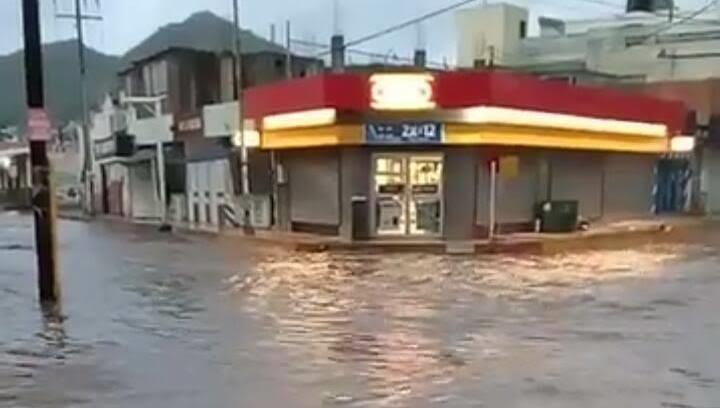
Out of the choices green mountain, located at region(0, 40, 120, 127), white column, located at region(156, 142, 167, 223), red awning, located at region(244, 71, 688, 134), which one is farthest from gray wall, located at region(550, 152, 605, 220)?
green mountain, located at region(0, 40, 120, 127)

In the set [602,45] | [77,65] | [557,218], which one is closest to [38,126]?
[557,218]

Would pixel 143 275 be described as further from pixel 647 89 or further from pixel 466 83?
pixel 647 89

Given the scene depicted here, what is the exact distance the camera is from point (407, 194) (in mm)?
28453

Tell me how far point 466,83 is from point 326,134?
3936 mm

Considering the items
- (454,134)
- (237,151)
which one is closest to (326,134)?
(454,134)

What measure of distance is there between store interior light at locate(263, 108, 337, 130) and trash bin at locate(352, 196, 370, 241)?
222 centimetres

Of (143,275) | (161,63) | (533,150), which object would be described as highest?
(161,63)

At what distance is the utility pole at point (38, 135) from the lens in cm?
1494

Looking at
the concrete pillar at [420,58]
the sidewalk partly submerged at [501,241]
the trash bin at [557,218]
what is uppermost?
the concrete pillar at [420,58]

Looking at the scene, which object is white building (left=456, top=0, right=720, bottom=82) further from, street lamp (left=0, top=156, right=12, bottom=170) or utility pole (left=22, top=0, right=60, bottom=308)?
utility pole (left=22, top=0, right=60, bottom=308)

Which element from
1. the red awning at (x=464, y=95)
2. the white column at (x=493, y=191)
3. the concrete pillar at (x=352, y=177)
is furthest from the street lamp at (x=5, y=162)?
the white column at (x=493, y=191)

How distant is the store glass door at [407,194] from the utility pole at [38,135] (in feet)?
46.5

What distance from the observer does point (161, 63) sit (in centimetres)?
4934

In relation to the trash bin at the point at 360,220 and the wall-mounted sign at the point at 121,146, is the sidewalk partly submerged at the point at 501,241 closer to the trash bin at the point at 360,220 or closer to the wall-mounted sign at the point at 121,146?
the trash bin at the point at 360,220
